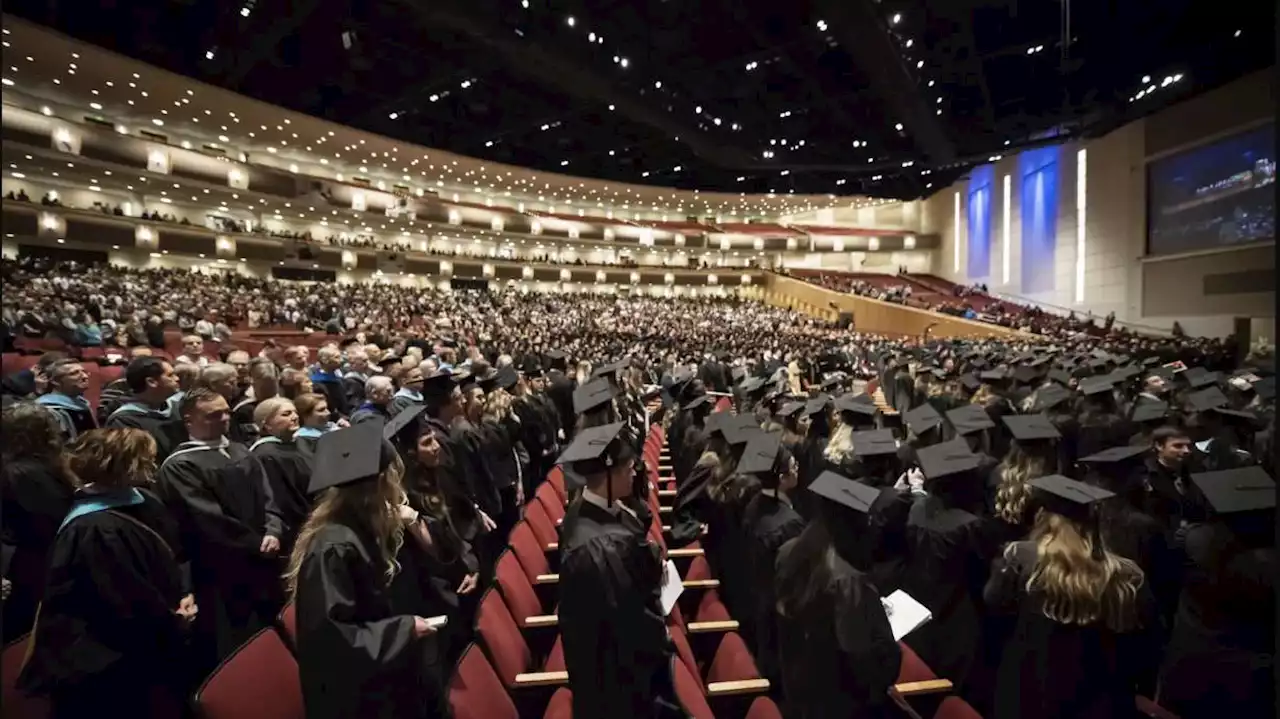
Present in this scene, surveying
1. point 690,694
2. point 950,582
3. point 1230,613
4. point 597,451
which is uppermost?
point 597,451

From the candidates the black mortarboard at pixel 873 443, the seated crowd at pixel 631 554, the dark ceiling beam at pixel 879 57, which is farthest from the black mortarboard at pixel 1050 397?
the dark ceiling beam at pixel 879 57

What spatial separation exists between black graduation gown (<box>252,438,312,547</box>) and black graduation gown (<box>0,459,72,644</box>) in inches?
32.5

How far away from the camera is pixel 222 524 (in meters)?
3.25

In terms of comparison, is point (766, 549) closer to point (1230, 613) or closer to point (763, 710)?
point (763, 710)

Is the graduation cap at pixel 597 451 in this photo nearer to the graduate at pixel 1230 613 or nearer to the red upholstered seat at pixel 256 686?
the red upholstered seat at pixel 256 686

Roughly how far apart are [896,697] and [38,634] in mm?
2986

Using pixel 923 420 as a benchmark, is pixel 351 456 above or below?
above

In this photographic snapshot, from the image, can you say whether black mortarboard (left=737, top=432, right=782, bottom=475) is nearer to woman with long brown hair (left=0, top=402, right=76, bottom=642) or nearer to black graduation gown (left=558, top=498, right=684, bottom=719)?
black graduation gown (left=558, top=498, right=684, bottom=719)

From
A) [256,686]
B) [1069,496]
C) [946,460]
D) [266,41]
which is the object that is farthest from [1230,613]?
[266,41]

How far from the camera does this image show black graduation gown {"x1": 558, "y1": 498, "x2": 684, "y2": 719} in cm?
243

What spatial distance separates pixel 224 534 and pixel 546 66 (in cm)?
1913

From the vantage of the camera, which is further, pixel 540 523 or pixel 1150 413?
pixel 1150 413

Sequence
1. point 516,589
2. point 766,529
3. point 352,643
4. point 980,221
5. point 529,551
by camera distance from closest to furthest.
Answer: point 352,643, point 766,529, point 516,589, point 529,551, point 980,221

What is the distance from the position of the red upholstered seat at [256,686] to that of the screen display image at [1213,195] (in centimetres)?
1896
